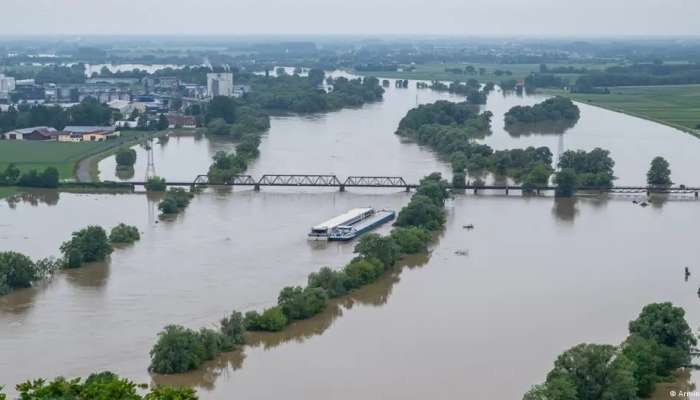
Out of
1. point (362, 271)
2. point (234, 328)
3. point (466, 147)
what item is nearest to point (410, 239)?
point (362, 271)

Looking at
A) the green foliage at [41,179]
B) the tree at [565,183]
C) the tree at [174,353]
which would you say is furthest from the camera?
the green foliage at [41,179]

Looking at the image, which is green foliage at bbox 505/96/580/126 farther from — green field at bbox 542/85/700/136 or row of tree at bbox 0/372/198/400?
row of tree at bbox 0/372/198/400

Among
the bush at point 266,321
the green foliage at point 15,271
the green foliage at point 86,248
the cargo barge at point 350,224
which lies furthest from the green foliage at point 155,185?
the bush at point 266,321

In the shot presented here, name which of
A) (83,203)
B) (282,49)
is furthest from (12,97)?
(282,49)

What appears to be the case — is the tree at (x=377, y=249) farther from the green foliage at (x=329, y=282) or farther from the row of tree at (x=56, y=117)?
the row of tree at (x=56, y=117)

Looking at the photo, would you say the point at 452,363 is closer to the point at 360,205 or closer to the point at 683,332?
the point at 683,332

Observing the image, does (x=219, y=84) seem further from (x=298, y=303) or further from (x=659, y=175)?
(x=298, y=303)
